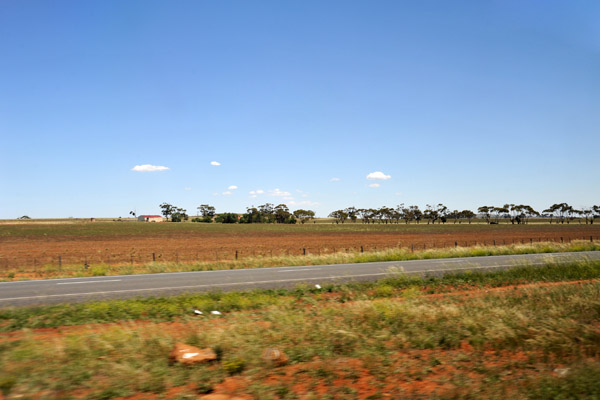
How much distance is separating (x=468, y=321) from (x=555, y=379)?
3.02 meters

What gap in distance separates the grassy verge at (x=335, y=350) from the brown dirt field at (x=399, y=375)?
0.03 meters

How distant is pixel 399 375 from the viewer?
602 cm

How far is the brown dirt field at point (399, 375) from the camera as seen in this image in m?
5.29

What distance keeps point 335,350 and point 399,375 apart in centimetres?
142

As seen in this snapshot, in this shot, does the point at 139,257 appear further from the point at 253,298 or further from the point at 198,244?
the point at 253,298

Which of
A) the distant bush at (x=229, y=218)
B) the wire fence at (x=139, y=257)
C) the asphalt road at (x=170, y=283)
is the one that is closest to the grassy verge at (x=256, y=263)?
the wire fence at (x=139, y=257)

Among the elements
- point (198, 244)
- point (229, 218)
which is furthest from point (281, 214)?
point (198, 244)

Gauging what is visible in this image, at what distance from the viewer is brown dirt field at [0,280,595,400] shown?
529 centimetres

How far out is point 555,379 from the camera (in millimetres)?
5504

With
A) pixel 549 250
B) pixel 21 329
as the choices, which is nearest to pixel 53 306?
pixel 21 329

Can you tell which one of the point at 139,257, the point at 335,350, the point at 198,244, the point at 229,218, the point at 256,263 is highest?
the point at 229,218

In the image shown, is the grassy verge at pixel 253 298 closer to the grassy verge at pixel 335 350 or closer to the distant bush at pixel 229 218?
the grassy verge at pixel 335 350

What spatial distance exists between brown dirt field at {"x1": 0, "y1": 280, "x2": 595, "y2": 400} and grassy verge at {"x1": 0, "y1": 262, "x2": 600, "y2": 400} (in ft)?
0.09

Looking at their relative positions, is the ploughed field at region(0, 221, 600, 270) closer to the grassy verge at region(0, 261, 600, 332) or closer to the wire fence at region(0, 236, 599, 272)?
the wire fence at region(0, 236, 599, 272)
